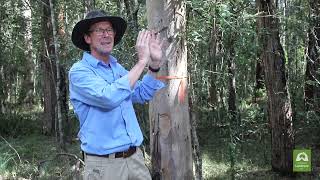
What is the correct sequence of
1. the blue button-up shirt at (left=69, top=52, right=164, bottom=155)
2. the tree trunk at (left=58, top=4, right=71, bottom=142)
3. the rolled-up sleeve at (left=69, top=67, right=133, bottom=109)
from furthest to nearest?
the tree trunk at (left=58, top=4, right=71, bottom=142) < the blue button-up shirt at (left=69, top=52, right=164, bottom=155) < the rolled-up sleeve at (left=69, top=67, right=133, bottom=109)

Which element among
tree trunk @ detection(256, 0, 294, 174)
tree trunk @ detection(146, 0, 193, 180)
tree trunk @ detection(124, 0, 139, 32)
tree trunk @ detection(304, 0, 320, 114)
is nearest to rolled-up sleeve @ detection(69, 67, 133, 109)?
tree trunk @ detection(146, 0, 193, 180)

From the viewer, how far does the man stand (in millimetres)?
3184

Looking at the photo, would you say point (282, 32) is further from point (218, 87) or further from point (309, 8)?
point (218, 87)

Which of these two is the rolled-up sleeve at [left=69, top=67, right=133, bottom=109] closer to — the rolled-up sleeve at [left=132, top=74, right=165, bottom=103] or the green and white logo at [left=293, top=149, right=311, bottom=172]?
the rolled-up sleeve at [left=132, top=74, right=165, bottom=103]

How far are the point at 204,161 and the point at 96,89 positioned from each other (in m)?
6.58

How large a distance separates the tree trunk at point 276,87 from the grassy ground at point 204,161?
51 cm

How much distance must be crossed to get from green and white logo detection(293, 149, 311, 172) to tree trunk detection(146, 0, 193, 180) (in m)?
2.77

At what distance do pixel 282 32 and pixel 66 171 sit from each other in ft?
14.0

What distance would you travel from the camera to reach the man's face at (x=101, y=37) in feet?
10.9

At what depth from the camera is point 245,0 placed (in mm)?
6402

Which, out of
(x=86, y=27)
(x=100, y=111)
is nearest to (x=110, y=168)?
(x=100, y=111)

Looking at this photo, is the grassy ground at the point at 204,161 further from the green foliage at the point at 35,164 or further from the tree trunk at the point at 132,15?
the tree trunk at the point at 132,15

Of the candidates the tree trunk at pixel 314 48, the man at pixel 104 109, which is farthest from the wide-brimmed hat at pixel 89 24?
the tree trunk at pixel 314 48

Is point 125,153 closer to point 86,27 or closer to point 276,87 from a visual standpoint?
point 86,27
